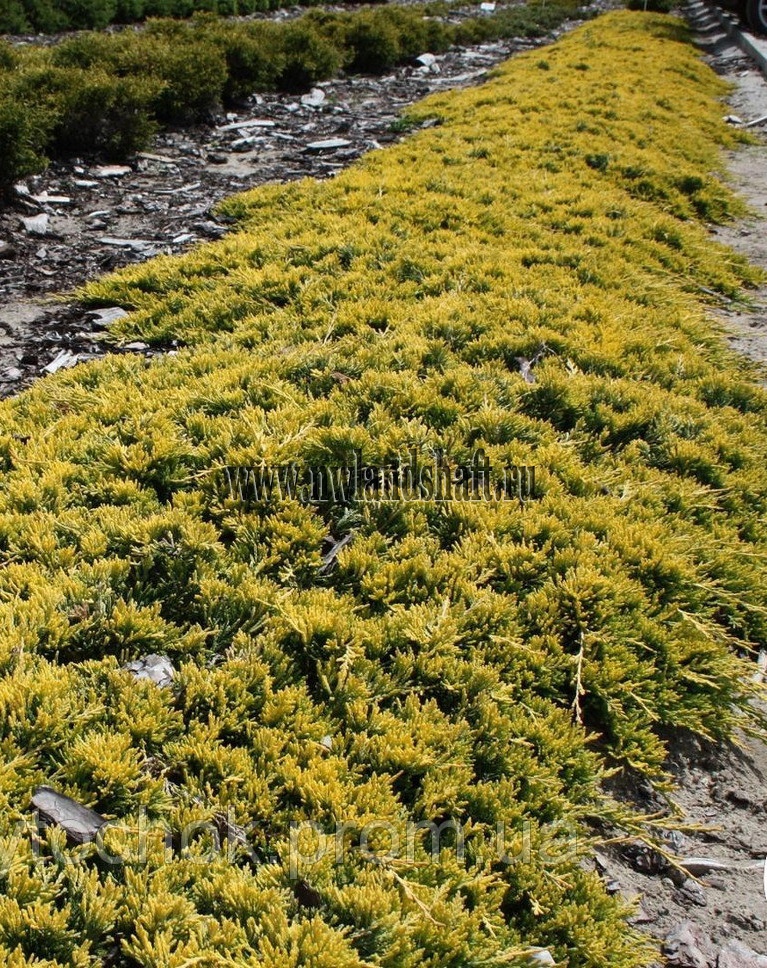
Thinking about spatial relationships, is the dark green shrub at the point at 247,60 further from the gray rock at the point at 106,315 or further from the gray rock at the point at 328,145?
the gray rock at the point at 106,315

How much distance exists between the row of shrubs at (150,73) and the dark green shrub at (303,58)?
2cm

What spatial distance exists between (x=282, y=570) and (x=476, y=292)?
153 inches

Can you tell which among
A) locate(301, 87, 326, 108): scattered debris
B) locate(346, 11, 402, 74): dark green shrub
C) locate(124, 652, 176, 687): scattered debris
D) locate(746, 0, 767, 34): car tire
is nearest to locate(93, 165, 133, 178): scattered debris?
locate(301, 87, 326, 108): scattered debris

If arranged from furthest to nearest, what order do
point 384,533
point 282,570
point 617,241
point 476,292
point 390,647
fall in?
point 617,241 → point 476,292 → point 384,533 → point 282,570 → point 390,647

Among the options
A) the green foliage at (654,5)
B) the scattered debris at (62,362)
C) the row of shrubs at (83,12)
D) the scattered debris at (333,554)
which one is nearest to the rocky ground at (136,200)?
the scattered debris at (62,362)

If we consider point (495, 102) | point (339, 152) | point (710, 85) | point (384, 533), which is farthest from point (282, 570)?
point (710, 85)

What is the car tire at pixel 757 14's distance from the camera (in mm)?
22541

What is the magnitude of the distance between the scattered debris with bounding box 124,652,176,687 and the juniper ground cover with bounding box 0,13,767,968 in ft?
0.28

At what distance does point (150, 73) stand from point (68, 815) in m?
12.5

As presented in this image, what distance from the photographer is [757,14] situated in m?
22.6

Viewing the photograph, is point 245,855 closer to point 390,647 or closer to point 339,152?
point 390,647

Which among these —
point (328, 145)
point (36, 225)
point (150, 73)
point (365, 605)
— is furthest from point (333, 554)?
point (150, 73)

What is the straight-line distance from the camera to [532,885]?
2732 millimetres

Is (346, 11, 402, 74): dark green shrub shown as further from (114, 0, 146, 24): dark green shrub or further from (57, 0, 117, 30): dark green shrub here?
(114, 0, 146, 24): dark green shrub
